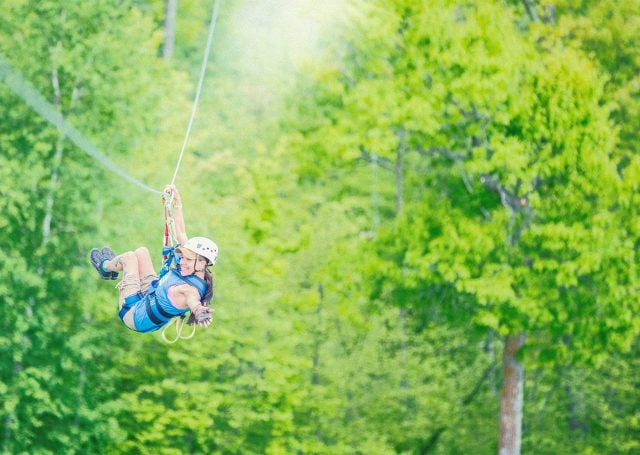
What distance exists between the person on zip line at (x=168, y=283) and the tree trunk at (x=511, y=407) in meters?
10.8

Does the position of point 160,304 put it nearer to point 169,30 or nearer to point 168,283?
point 168,283

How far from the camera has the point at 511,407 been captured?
59.6 ft

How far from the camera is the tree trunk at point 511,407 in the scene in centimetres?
1814

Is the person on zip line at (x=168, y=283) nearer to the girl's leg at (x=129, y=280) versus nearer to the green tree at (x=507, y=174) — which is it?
the girl's leg at (x=129, y=280)

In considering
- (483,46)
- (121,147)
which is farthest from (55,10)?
(483,46)

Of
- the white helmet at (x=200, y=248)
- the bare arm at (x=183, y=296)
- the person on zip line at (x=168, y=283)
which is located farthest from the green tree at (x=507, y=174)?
the bare arm at (x=183, y=296)

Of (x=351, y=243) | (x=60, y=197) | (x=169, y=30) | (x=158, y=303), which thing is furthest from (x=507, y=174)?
(x=169, y=30)

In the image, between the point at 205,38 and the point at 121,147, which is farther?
the point at 205,38

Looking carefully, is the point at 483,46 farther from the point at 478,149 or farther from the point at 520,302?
the point at 520,302

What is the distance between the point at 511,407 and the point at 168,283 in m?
11.4

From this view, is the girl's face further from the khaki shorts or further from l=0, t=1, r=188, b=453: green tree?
l=0, t=1, r=188, b=453: green tree

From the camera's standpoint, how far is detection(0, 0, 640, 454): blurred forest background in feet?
53.8

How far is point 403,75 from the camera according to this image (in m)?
17.4

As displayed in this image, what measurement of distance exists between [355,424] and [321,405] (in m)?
1.55
